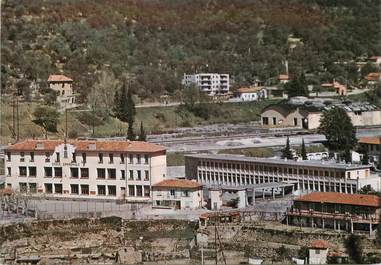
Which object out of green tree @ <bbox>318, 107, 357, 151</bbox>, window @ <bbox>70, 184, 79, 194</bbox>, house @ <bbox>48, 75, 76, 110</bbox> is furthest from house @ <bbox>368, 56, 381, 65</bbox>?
window @ <bbox>70, 184, 79, 194</bbox>

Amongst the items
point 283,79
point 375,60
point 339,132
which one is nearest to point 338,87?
point 283,79

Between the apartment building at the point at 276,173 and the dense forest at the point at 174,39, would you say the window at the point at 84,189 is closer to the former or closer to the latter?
the apartment building at the point at 276,173

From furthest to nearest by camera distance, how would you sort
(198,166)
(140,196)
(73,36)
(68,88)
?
(73,36)
(68,88)
(198,166)
(140,196)

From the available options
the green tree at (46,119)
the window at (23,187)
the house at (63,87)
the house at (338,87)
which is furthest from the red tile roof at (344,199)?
the house at (338,87)

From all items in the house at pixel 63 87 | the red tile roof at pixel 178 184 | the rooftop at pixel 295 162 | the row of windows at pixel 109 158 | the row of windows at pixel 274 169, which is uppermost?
the house at pixel 63 87

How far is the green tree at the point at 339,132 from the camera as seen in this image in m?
23.9

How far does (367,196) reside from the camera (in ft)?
56.4

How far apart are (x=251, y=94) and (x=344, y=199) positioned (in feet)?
55.4

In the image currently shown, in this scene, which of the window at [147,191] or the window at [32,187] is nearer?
the window at [147,191]

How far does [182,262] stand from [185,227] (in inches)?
67.8

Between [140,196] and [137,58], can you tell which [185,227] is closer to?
[140,196]

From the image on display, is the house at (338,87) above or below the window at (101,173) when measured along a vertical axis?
above

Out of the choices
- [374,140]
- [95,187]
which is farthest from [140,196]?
[374,140]

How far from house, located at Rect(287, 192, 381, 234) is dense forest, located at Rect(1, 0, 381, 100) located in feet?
45.2
